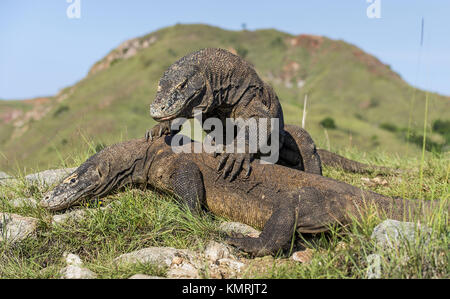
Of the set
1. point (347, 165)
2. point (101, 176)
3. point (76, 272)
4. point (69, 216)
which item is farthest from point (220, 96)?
point (347, 165)

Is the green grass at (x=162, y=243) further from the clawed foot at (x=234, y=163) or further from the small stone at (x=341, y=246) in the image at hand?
the clawed foot at (x=234, y=163)

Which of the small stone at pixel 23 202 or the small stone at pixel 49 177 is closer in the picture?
the small stone at pixel 23 202

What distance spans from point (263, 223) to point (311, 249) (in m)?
0.75

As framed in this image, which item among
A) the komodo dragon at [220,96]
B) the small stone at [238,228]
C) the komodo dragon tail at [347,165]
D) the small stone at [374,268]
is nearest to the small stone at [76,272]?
the small stone at [238,228]

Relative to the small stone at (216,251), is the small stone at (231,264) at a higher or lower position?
lower

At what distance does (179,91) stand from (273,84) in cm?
5035

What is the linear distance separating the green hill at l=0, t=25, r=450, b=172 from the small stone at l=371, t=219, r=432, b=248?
36.0 metres

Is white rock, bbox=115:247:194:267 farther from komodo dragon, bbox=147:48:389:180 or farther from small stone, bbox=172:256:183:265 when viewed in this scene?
komodo dragon, bbox=147:48:389:180

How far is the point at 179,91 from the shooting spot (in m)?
4.66

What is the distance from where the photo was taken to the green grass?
331 cm

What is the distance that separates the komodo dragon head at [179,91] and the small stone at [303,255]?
1.92 metres

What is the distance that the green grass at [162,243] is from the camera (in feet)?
10.9
